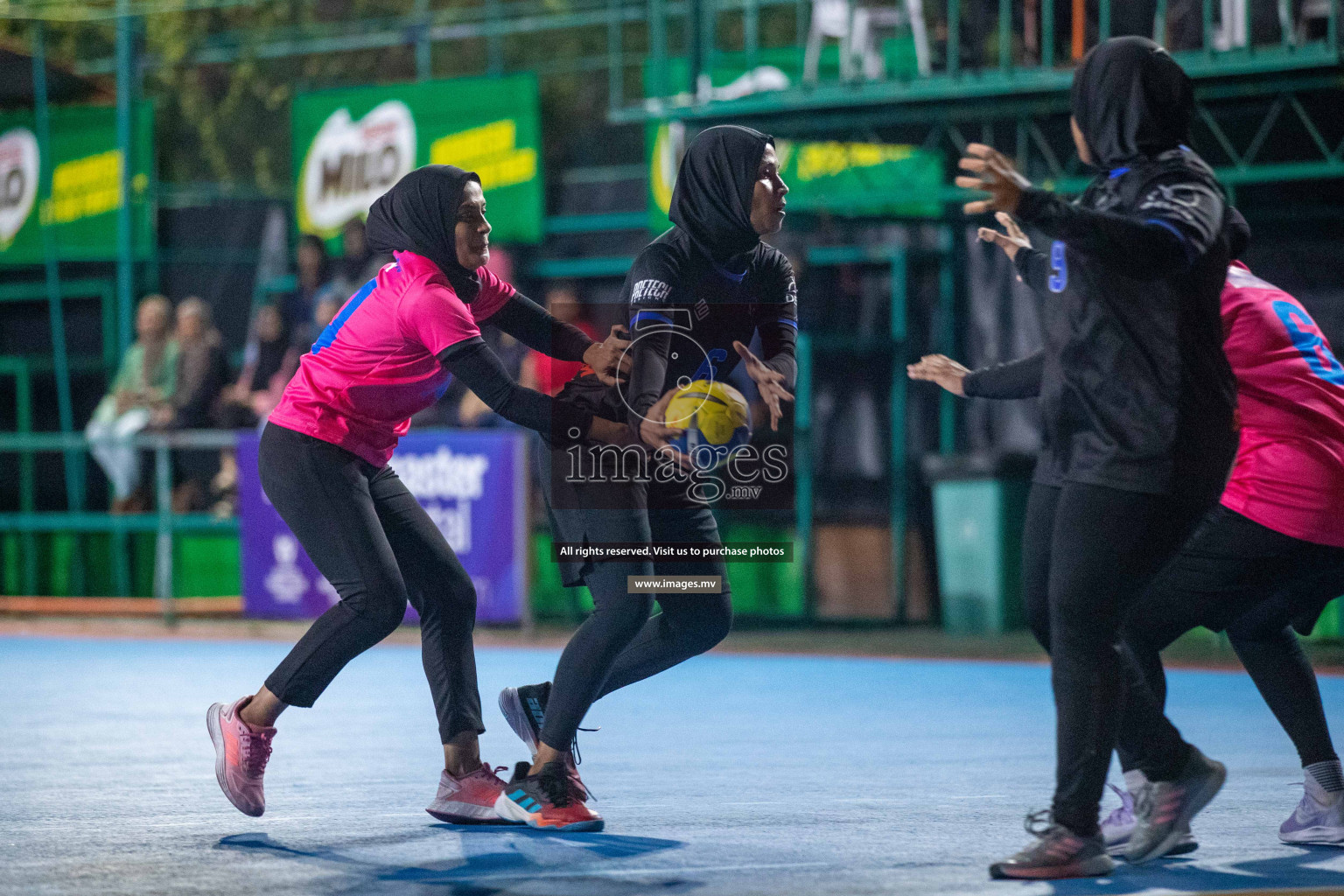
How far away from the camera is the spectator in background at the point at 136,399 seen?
15820 mm

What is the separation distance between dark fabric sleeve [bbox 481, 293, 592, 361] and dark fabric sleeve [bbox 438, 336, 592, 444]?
1.56 ft

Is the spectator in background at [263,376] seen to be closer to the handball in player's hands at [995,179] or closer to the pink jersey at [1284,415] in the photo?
the pink jersey at [1284,415]

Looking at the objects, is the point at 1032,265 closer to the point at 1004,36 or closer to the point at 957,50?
the point at 1004,36

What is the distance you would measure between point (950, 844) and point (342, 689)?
5912 millimetres

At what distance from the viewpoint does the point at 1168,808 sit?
545 cm

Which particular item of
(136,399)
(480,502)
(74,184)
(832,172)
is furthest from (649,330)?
(74,184)

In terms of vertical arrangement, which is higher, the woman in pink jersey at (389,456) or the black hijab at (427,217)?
the black hijab at (427,217)

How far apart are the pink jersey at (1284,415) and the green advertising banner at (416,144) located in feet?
38.1

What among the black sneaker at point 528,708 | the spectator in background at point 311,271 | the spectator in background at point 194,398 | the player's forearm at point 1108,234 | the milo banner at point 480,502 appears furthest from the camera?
the spectator in background at point 311,271

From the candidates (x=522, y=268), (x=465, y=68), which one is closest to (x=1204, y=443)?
(x=522, y=268)

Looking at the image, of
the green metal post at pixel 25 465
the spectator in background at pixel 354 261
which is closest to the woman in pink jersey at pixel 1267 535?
the spectator in background at pixel 354 261

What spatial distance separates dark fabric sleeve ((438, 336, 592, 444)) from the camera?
577cm

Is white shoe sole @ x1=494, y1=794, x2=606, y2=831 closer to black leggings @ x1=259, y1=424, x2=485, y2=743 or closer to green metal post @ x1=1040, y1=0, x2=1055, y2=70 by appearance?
black leggings @ x1=259, y1=424, x2=485, y2=743

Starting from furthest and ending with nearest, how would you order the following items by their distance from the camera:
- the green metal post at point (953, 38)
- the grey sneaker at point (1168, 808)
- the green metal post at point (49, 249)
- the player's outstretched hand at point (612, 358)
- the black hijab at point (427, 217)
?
the green metal post at point (49, 249), the green metal post at point (953, 38), the black hijab at point (427, 217), the player's outstretched hand at point (612, 358), the grey sneaker at point (1168, 808)
